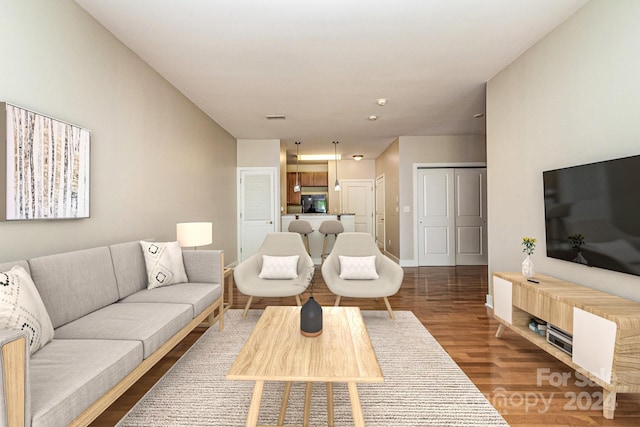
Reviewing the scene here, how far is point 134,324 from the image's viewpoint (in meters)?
1.88

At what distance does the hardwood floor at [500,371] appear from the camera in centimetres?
178

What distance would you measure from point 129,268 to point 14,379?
1615 millimetres

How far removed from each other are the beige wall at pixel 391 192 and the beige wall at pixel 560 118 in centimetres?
290

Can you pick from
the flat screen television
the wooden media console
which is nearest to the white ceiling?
the flat screen television

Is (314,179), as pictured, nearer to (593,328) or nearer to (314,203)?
(314,203)

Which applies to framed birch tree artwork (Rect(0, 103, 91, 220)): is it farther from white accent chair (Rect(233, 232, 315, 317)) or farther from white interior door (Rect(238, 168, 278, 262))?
white interior door (Rect(238, 168, 278, 262))

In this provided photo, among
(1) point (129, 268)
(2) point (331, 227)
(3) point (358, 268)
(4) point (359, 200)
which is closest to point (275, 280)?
(3) point (358, 268)

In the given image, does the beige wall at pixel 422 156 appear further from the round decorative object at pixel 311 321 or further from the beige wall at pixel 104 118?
the round decorative object at pixel 311 321

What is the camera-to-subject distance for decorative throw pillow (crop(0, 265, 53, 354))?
55.3 inches

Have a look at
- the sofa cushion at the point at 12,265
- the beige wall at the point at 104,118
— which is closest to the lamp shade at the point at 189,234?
the beige wall at the point at 104,118

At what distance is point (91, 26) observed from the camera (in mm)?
2490

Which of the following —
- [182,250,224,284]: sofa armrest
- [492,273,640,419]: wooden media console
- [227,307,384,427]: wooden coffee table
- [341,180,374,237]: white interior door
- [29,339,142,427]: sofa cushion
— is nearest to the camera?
[29,339,142,427]: sofa cushion

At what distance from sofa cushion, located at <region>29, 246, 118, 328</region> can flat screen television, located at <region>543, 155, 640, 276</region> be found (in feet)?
11.3

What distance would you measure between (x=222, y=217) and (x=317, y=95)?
276 centimetres
